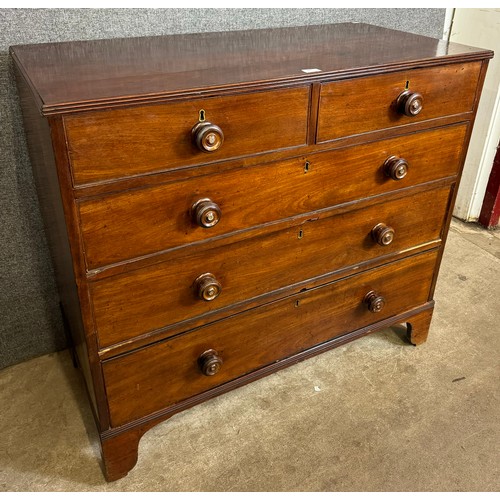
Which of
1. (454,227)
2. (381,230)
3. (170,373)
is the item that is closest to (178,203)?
(170,373)

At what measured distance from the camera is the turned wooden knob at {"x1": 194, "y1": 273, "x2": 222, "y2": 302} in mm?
1095

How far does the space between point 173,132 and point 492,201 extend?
5.54ft

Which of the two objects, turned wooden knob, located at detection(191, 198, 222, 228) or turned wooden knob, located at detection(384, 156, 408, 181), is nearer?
turned wooden knob, located at detection(191, 198, 222, 228)

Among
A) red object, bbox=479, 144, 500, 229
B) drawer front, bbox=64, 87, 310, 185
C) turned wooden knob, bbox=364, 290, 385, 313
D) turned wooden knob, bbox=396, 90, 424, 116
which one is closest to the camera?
drawer front, bbox=64, 87, 310, 185

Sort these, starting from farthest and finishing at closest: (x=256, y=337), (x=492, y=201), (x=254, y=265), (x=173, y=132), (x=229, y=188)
→ (x=492, y=201), (x=256, y=337), (x=254, y=265), (x=229, y=188), (x=173, y=132)

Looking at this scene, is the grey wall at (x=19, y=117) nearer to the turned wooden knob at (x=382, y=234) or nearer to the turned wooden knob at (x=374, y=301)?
the turned wooden knob at (x=382, y=234)

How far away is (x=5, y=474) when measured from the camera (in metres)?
1.23

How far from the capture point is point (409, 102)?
43.4 inches

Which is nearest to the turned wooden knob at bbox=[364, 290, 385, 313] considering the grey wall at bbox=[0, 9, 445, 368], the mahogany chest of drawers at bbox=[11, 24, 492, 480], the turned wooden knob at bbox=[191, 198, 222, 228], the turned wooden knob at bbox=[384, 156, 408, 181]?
the mahogany chest of drawers at bbox=[11, 24, 492, 480]

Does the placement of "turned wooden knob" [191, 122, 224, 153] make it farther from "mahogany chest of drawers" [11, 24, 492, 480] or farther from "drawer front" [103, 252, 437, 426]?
"drawer front" [103, 252, 437, 426]

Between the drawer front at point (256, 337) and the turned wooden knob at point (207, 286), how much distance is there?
107 mm

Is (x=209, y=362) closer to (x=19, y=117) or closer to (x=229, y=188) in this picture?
(x=229, y=188)

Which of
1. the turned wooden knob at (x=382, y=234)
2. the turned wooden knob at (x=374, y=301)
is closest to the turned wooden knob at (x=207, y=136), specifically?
the turned wooden knob at (x=382, y=234)

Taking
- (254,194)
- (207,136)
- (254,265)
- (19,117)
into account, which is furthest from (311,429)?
(19,117)
